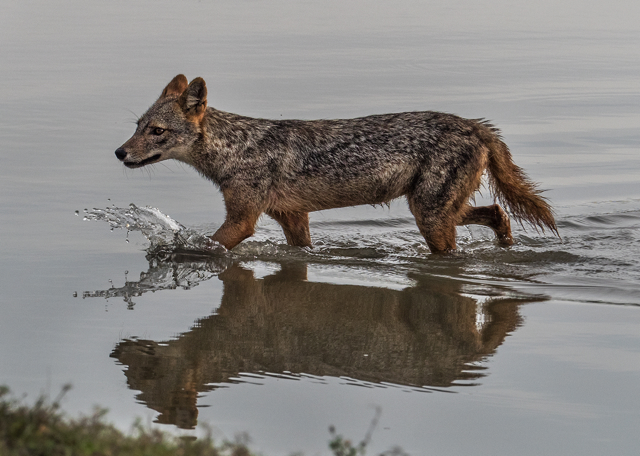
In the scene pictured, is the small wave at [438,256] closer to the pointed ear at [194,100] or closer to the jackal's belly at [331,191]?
the jackal's belly at [331,191]

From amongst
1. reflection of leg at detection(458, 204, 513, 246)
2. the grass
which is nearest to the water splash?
reflection of leg at detection(458, 204, 513, 246)

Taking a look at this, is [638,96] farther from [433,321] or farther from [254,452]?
[254,452]

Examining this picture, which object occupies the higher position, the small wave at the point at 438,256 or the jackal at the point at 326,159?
the jackal at the point at 326,159

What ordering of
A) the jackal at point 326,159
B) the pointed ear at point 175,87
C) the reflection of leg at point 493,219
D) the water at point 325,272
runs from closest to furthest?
the water at point 325,272
the jackal at point 326,159
the pointed ear at point 175,87
the reflection of leg at point 493,219

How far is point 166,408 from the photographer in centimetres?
570

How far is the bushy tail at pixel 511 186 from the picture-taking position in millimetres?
9750

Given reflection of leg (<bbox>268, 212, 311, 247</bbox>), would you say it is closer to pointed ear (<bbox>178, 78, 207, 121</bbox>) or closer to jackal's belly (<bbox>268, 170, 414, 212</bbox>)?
jackal's belly (<bbox>268, 170, 414, 212</bbox>)

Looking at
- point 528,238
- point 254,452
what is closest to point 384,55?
point 528,238

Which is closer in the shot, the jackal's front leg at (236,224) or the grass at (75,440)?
the grass at (75,440)

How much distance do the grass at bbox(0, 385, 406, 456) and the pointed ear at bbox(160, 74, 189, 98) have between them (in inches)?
229

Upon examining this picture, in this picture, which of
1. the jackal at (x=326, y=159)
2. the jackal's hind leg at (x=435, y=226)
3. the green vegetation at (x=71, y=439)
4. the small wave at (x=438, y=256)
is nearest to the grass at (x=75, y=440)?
the green vegetation at (x=71, y=439)

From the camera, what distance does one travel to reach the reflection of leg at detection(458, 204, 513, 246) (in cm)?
1037

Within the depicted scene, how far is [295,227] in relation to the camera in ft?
33.8

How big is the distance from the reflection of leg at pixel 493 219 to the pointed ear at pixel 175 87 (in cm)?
326
